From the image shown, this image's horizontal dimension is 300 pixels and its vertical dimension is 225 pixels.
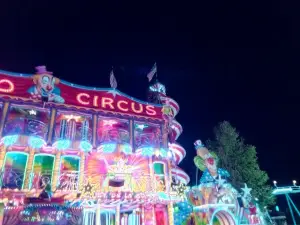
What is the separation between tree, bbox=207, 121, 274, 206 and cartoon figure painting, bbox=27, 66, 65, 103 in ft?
69.1

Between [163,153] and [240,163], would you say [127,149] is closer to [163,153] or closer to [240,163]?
[163,153]

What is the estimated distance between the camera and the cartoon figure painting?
18094 millimetres

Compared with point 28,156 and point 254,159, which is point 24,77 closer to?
point 28,156

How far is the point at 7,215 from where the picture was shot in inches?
619

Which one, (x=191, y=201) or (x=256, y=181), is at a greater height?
(x=256, y=181)

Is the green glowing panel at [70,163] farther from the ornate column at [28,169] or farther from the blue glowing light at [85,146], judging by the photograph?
the ornate column at [28,169]

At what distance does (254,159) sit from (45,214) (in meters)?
24.0

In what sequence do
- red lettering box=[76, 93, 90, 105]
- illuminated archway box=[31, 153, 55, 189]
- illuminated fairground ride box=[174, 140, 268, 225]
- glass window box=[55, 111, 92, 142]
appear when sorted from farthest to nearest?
1. illuminated fairground ride box=[174, 140, 268, 225]
2. red lettering box=[76, 93, 90, 105]
3. glass window box=[55, 111, 92, 142]
4. illuminated archway box=[31, 153, 55, 189]

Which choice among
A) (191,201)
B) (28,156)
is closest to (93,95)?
(28,156)

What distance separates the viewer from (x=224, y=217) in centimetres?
2047

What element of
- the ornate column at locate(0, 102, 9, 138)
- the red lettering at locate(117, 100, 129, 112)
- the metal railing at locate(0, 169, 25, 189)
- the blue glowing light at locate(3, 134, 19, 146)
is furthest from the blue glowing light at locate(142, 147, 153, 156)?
the ornate column at locate(0, 102, 9, 138)

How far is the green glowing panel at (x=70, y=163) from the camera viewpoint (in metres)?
18.1

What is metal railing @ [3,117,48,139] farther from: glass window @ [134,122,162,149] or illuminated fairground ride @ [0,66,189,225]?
glass window @ [134,122,162,149]

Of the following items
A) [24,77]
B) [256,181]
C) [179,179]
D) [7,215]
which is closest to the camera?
[7,215]
